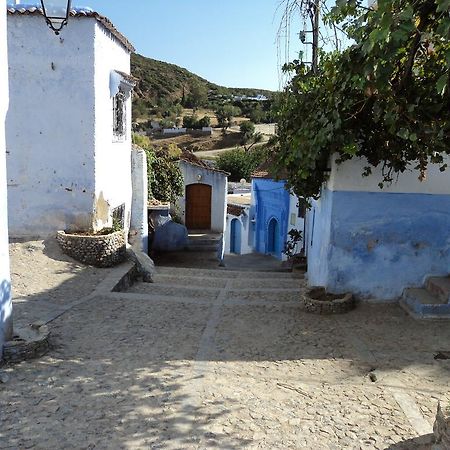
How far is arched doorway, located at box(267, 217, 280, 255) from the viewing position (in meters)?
23.2

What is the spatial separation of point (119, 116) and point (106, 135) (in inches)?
54.4

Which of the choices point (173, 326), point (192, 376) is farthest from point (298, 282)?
point (192, 376)

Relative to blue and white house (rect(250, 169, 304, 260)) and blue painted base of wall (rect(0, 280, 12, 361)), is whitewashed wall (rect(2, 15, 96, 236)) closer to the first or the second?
blue painted base of wall (rect(0, 280, 12, 361))

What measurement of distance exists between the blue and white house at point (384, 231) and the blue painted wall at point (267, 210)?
1362 centimetres

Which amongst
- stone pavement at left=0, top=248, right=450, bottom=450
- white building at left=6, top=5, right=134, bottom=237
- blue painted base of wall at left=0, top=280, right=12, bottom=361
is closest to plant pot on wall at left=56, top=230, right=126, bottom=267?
white building at left=6, top=5, right=134, bottom=237

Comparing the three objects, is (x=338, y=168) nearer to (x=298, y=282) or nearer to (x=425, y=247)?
(x=425, y=247)

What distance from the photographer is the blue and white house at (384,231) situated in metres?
7.31

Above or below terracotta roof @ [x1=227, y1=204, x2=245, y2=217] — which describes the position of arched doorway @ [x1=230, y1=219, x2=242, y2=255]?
below

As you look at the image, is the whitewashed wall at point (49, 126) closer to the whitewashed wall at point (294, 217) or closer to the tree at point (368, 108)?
the tree at point (368, 108)

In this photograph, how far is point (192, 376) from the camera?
489 centimetres

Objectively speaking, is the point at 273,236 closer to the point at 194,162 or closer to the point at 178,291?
the point at 194,162

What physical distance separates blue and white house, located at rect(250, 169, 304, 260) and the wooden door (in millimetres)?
3068

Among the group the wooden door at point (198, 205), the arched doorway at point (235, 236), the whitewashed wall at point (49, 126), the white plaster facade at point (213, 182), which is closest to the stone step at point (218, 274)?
the whitewashed wall at point (49, 126)

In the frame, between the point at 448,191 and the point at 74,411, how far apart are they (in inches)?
247
